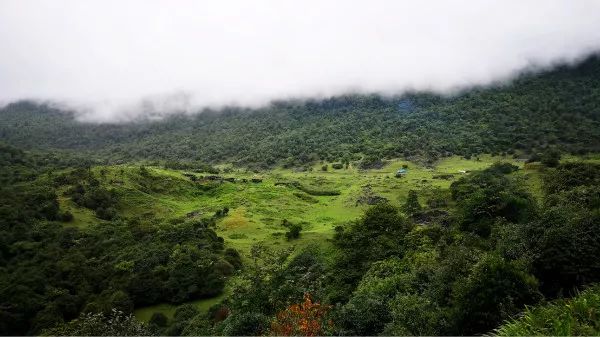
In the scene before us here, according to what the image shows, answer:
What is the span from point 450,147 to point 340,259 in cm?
11733

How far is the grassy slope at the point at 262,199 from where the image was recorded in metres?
84.2

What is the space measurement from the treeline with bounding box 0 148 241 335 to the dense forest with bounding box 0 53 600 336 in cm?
25

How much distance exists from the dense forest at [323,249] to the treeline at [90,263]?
9.7 inches

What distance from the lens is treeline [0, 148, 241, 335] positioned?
184 feet

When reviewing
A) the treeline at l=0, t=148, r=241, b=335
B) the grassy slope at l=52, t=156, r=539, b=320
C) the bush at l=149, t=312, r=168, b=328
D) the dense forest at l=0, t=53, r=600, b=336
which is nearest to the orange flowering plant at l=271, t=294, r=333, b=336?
the dense forest at l=0, t=53, r=600, b=336

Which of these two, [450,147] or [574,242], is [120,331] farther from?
[450,147]

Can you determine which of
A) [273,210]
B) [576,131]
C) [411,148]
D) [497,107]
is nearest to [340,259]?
[273,210]

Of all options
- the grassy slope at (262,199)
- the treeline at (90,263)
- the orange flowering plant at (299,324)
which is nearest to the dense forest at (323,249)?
the orange flowering plant at (299,324)

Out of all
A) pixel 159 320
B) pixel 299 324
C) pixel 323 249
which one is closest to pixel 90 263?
pixel 159 320

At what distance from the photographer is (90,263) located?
68500 millimetres

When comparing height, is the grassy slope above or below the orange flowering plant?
below

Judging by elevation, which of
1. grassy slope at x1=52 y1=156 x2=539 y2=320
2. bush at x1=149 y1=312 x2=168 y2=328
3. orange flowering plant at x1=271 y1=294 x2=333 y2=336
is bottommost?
bush at x1=149 y1=312 x2=168 y2=328

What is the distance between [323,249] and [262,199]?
151ft

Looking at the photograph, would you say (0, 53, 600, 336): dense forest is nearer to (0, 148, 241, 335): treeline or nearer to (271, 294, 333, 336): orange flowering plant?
(271, 294, 333, 336): orange flowering plant
